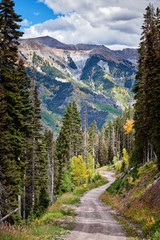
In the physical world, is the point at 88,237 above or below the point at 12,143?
below

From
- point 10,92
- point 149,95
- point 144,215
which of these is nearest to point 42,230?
point 144,215

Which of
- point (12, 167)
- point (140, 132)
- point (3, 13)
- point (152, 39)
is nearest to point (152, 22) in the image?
point (152, 39)

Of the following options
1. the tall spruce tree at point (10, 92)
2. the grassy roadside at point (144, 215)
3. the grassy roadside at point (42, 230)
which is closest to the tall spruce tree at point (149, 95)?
the grassy roadside at point (144, 215)

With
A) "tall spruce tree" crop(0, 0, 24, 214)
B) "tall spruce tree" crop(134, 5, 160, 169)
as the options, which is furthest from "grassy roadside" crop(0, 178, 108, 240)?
"tall spruce tree" crop(134, 5, 160, 169)

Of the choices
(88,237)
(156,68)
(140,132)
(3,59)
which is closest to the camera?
(88,237)

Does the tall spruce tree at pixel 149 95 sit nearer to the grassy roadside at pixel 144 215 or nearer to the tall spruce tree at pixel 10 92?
the grassy roadside at pixel 144 215

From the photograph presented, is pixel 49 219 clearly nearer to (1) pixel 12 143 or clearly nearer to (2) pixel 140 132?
(1) pixel 12 143

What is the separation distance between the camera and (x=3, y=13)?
714 inches

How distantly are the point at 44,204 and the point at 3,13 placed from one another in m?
20.2

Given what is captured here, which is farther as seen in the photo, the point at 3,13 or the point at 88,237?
the point at 3,13

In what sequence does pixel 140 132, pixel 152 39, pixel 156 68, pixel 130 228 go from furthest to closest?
pixel 140 132
pixel 152 39
pixel 156 68
pixel 130 228

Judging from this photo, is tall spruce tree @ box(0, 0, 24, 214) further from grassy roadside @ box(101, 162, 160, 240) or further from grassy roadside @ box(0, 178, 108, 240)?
grassy roadside @ box(101, 162, 160, 240)

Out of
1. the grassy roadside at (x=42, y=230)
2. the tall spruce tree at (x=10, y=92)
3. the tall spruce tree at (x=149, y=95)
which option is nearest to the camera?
the grassy roadside at (x=42, y=230)

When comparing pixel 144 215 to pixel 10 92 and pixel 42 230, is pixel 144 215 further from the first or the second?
pixel 10 92
